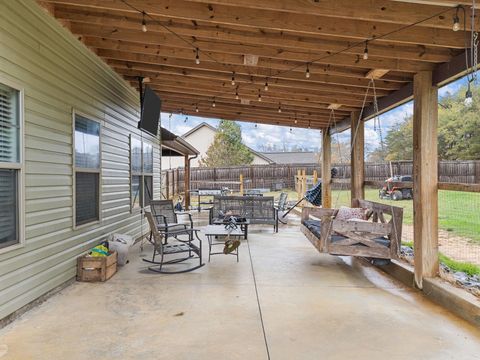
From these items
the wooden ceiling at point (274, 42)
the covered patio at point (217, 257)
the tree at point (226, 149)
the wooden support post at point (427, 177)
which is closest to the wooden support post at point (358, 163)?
the wooden ceiling at point (274, 42)

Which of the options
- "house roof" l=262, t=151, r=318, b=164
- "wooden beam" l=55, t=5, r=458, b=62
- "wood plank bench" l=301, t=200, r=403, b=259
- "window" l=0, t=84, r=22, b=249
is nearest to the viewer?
"window" l=0, t=84, r=22, b=249

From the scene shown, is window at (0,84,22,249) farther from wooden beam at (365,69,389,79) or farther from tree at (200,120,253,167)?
tree at (200,120,253,167)

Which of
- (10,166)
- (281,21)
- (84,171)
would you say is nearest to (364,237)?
(281,21)

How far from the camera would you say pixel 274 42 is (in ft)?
12.7

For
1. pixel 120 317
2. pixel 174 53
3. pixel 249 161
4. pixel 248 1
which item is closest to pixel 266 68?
pixel 174 53

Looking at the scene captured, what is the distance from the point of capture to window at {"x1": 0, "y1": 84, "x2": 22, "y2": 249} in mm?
2875

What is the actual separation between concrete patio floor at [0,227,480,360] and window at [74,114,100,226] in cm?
99

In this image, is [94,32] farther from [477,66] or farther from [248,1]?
[477,66]

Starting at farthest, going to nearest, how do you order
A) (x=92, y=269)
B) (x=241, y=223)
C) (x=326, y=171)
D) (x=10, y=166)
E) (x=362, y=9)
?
1. (x=326, y=171)
2. (x=241, y=223)
3. (x=92, y=269)
4. (x=362, y=9)
5. (x=10, y=166)

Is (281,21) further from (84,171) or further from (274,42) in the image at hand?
(84,171)

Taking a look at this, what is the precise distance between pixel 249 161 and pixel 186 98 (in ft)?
60.2

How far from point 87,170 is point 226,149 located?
20.2 meters

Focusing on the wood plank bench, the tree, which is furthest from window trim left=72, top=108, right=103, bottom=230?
the tree

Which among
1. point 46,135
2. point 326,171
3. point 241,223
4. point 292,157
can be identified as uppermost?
point 292,157
